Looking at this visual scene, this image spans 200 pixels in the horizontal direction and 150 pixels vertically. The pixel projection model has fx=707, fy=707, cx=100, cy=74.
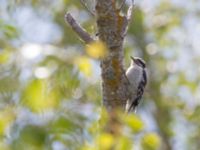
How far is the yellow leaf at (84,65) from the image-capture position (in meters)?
2.18

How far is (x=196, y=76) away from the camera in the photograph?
1273cm

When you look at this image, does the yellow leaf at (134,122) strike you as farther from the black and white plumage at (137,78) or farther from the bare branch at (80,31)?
the black and white plumage at (137,78)

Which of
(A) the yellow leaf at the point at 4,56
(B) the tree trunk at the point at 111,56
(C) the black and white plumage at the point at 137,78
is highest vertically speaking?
(A) the yellow leaf at the point at 4,56

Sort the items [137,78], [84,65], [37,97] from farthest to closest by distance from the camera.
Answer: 1. [137,78]
2. [84,65]
3. [37,97]

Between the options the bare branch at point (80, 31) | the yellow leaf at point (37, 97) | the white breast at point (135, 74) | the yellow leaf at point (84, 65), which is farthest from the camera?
the white breast at point (135, 74)

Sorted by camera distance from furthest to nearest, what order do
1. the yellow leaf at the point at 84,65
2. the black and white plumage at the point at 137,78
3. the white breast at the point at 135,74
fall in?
the white breast at the point at 135,74, the black and white plumage at the point at 137,78, the yellow leaf at the point at 84,65

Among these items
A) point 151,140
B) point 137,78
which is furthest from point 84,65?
point 137,78

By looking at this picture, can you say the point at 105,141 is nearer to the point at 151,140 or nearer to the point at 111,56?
the point at 151,140

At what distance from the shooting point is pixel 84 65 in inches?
86.4

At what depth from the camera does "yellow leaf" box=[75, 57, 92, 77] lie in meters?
2.18

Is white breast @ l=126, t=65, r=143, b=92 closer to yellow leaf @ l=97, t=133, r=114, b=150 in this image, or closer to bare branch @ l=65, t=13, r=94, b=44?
bare branch @ l=65, t=13, r=94, b=44

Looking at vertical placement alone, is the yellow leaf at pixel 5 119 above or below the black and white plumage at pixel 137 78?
above

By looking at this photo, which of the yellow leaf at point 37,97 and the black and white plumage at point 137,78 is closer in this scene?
the yellow leaf at point 37,97

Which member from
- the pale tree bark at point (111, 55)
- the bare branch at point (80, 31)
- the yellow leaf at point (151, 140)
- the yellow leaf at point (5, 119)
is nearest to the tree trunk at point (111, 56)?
the pale tree bark at point (111, 55)
